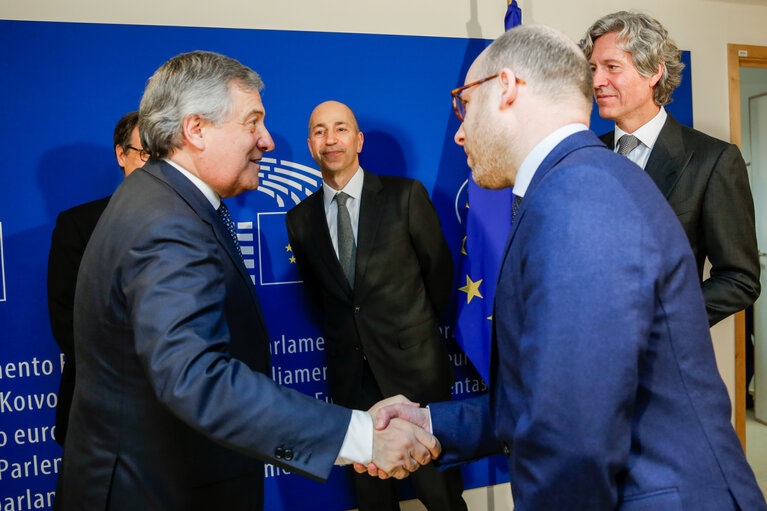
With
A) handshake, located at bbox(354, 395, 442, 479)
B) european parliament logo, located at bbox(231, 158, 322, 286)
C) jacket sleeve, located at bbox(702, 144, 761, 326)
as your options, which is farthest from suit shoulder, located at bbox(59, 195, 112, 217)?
jacket sleeve, located at bbox(702, 144, 761, 326)

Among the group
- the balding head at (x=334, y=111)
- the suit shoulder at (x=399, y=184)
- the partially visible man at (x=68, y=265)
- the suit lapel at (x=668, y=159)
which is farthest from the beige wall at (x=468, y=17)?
the suit lapel at (x=668, y=159)

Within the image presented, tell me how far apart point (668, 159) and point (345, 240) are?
1.39 meters

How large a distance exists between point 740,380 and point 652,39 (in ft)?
8.11

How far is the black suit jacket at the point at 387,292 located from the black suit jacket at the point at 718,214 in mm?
1062

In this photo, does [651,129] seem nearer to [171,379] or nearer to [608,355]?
[608,355]

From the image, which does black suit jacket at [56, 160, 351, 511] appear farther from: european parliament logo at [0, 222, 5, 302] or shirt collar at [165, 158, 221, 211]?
european parliament logo at [0, 222, 5, 302]

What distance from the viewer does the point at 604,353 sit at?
809 mm

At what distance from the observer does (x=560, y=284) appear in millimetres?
826

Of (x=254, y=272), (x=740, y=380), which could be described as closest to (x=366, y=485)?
(x=254, y=272)

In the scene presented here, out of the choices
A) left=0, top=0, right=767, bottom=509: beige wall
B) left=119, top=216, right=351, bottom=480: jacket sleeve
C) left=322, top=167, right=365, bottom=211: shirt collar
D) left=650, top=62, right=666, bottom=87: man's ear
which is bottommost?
left=119, top=216, right=351, bottom=480: jacket sleeve

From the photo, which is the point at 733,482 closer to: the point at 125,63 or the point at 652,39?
the point at 652,39

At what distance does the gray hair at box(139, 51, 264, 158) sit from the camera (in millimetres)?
1416

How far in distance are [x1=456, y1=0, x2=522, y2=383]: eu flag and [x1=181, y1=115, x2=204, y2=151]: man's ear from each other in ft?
5.65

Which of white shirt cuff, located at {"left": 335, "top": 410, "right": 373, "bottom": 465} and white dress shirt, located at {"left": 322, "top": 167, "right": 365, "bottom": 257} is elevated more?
white dress shirt, located at {"left": 322, "top": 167, "right": 365, "bottom": 257}
